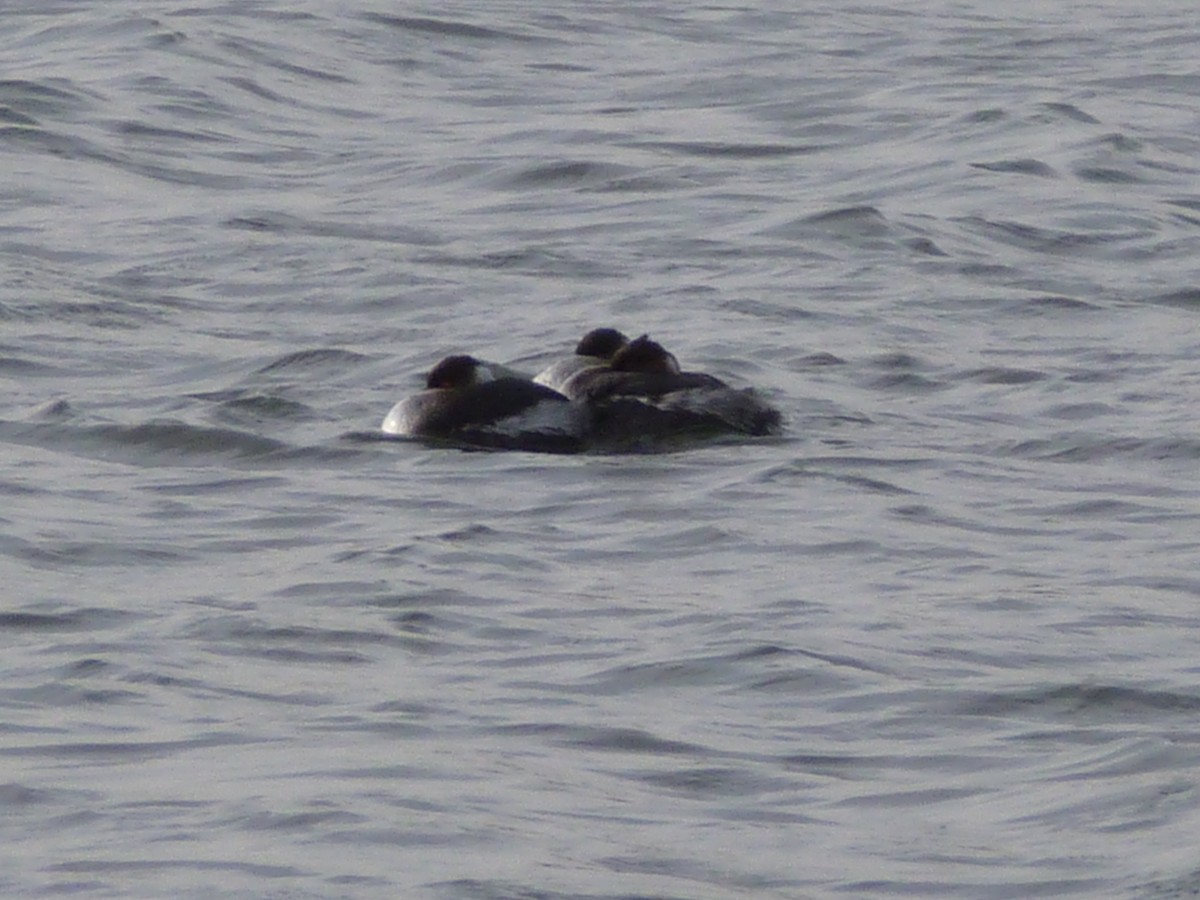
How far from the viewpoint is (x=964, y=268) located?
43.9 feet

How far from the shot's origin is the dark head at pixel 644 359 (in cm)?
1040

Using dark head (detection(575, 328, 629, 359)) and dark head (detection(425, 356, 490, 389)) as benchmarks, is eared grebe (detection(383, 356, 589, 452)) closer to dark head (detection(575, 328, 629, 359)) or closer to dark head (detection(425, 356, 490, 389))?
dark head (detection(425, 356, 490, 389))

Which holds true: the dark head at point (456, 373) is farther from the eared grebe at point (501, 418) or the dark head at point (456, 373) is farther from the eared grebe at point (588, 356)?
the eared grebe at point (588, 356)

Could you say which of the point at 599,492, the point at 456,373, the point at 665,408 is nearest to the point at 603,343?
the point at 456,373

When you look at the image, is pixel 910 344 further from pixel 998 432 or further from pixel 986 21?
pixel 986 21

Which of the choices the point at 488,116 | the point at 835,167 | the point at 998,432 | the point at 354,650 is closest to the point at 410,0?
the point at 488,116

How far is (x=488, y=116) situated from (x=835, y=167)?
8.03 ft

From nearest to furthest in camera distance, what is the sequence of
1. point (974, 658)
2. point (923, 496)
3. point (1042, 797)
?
point (1042, 797)
point (974, 658)
point (923, 496)

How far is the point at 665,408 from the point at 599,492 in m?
0.69

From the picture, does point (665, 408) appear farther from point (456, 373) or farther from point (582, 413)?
point (456, 373)

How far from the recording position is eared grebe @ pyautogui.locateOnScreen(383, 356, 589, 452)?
394 inches

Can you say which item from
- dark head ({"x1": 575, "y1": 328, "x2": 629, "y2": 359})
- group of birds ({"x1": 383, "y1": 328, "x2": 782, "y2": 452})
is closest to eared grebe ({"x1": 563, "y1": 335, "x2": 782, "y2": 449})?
group of birds ({"x1": 383, "y1": 328, "x2": 782, "y2": 452})

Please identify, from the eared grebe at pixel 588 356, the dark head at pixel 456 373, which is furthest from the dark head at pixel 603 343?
the dark head at pixel 456 373

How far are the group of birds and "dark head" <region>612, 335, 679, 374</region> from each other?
0.27 feet
